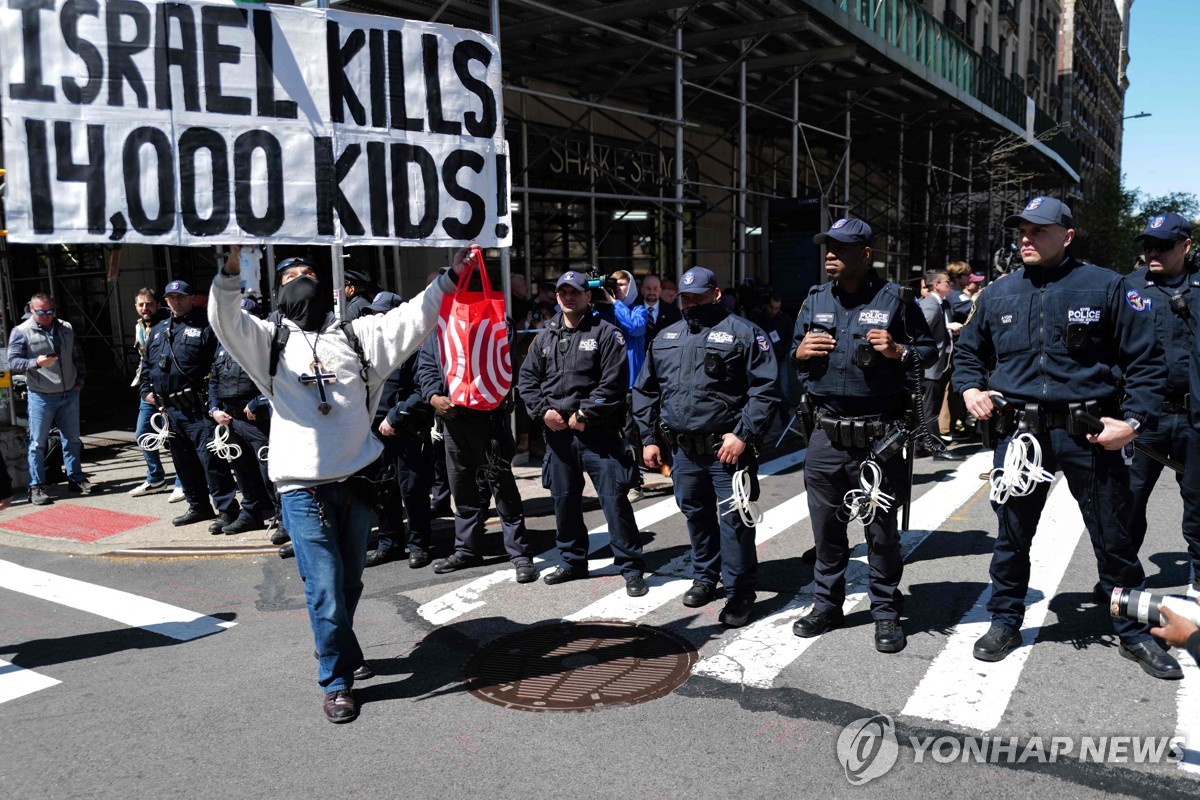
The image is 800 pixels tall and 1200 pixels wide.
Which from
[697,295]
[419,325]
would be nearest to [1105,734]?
[697,295]

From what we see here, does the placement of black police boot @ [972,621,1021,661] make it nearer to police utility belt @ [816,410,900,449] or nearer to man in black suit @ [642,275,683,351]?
police utility belt @ [816,410,900,449]

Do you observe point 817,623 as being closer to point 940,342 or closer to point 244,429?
point 244,429

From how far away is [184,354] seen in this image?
7422 mm

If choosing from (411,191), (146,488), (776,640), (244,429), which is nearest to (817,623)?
(776,640)

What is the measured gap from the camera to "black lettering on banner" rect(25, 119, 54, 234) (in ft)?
13.1

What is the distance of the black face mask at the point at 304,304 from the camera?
13.5ft

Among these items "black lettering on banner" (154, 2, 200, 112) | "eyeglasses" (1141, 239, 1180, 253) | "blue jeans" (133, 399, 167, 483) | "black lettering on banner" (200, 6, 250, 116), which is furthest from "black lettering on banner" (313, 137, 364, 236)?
"blue jeans" (133, 399, 167, 483)

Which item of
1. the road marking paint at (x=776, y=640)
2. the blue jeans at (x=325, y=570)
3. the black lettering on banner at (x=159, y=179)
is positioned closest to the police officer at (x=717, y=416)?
the road marking paint at (x=776, y=640)

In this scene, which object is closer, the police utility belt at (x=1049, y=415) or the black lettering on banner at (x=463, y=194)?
the police utility belt at (x=1049, y=415)

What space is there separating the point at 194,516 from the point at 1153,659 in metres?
7.11

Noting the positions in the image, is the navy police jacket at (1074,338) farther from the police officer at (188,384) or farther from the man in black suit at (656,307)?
the police officer at (188,384)

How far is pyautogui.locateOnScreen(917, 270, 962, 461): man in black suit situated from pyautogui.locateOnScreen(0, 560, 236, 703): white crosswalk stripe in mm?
7316

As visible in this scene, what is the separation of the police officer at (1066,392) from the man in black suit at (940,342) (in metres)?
4.99

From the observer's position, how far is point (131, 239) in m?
4.23
